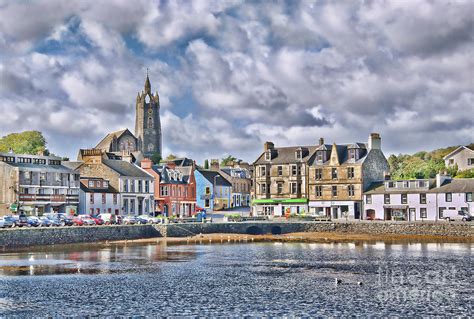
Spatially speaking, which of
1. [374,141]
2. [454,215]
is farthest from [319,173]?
[454,215]

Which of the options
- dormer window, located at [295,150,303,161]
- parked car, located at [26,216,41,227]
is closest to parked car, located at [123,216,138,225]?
parked car, located at [26,216,41,227]

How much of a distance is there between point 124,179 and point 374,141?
4347cm

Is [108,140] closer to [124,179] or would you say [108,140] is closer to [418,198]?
[124,179]

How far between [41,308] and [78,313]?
2869mm

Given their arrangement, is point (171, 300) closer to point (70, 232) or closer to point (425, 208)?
point (70, 232)


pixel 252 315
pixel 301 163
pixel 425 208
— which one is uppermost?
pixel 301 163

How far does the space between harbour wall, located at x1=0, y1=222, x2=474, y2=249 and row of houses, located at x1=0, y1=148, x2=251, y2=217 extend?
16645 millimetres

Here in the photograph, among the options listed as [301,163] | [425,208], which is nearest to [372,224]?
[425,208]

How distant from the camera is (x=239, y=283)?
50906mm

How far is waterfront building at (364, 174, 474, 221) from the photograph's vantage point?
339 ft

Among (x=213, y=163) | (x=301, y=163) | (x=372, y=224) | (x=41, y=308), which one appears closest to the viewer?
(x=41, y=308)

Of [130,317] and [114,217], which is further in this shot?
[114,217]

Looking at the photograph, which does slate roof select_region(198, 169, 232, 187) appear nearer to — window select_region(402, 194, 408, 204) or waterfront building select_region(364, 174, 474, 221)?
waterfront building select_region(364, 174, 474, 221)

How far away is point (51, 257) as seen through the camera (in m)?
70.4
